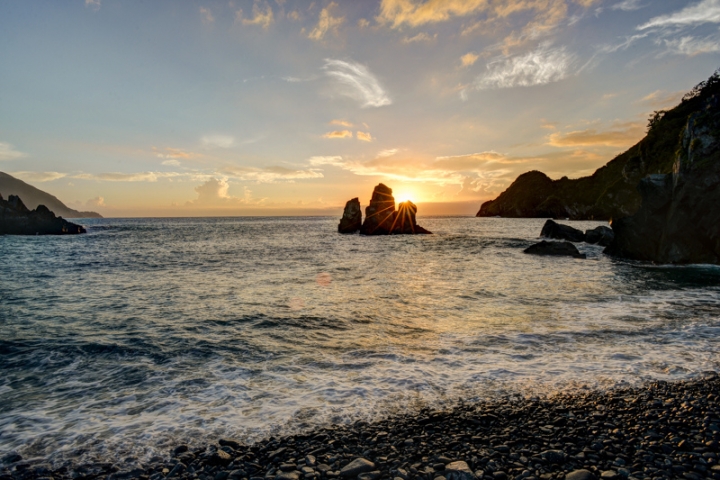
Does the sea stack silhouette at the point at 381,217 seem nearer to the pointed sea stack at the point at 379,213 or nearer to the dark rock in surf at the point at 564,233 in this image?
the pointed sea stack at the point at 379,213

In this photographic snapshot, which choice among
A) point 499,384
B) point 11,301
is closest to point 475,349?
point 499,384

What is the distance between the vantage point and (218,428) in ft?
23.5

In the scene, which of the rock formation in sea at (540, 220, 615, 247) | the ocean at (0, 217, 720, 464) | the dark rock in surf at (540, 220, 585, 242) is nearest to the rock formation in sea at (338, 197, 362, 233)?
the rock formation in sea at (540, 220, 615, 247)

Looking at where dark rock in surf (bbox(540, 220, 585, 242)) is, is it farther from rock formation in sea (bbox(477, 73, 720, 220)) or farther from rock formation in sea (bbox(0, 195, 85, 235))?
rock formation in sea (bbox(0, 195, 85, 235))

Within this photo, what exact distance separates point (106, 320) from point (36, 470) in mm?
11480

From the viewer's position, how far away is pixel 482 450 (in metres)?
6.12

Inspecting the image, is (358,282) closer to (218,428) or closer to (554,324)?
(554,324)

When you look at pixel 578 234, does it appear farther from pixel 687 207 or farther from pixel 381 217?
pixel 381 217

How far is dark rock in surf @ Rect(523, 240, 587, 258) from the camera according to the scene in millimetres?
40188

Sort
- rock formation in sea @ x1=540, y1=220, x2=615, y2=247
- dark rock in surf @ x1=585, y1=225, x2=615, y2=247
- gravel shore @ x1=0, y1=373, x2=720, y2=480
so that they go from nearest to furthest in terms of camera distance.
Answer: gravel shore @ x1=0, y1=373, x2=720, y2=480 < dark rock in surf @ x1=585, y1=225, x2=615, y2=247 < rock formation in sea @ x1=540, y1=220, x2=615, y2=247

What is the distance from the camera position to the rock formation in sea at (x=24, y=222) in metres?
89.3

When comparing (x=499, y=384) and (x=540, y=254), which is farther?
(x=540, y=254)

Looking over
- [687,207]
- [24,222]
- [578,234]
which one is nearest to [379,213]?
Answer: [578,234]

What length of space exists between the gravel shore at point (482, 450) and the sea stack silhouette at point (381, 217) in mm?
77839
